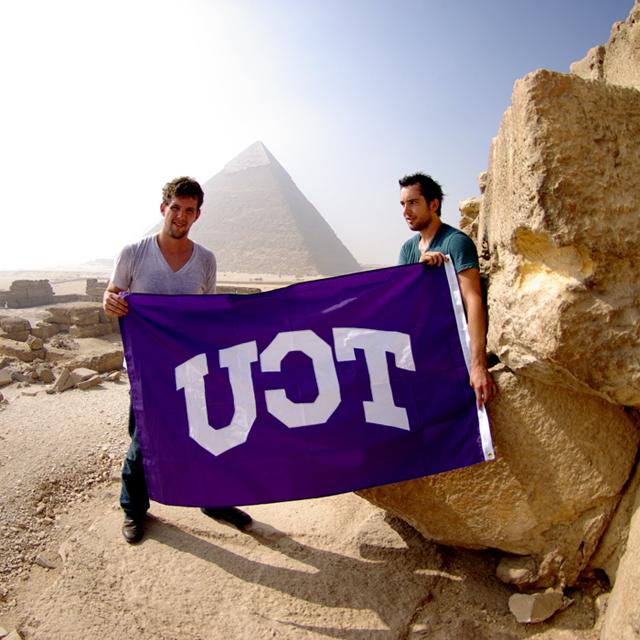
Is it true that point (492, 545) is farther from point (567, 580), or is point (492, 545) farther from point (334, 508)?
point (334, 508)

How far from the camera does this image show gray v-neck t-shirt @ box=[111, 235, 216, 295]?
2.59m

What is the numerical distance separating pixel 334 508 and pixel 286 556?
498 millimetres

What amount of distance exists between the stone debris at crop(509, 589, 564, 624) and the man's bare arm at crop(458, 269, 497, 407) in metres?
0.85

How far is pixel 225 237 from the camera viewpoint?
80.0 m

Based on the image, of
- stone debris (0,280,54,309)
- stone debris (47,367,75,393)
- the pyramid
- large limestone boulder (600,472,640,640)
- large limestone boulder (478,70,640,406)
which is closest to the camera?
large limestone boulder (600,472,640,640)

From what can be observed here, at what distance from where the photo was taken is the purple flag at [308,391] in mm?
2104

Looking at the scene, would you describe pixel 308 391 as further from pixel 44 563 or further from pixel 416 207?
pixel 44 563

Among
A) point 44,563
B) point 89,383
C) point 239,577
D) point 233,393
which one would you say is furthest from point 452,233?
point 89,383

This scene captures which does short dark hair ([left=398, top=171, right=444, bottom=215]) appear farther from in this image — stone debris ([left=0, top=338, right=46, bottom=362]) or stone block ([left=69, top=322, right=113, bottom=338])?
stone block ([left=69, top=322, right=113, bottom=338])

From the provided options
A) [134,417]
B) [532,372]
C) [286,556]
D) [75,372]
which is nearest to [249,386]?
[134,417]

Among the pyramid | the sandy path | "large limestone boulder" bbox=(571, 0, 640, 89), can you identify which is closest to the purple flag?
the sandy path

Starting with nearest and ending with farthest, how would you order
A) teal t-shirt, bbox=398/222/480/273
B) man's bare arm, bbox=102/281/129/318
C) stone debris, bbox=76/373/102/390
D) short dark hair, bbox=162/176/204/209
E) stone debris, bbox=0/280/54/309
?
1. teal t-shirt, bbox=398/222/480/273
2. man's bare arm, bbox=102/281/129/318
3. short dark hair, bbox=162/176/204/209
4. stone debris, bbox=76/373/102/390
5. stone debris, bbox=0/280/54/309

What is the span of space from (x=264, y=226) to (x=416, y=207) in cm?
8006

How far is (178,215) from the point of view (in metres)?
2.55
